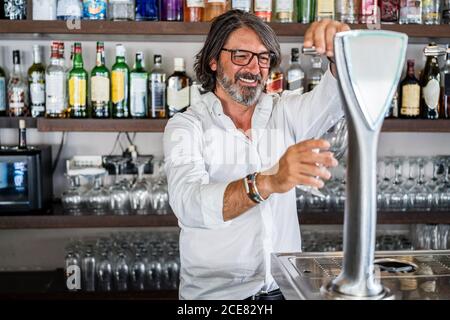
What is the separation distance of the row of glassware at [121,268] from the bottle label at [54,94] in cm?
58

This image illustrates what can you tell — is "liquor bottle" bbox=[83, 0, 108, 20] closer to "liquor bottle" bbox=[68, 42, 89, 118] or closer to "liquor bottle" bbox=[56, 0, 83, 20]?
"liquor bottle" bbox=[56, 0, 83, 20]

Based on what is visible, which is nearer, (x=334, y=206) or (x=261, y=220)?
(x=261, y=220)

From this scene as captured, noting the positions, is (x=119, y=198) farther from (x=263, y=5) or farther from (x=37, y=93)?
(x=263, y=5)

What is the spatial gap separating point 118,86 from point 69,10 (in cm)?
35

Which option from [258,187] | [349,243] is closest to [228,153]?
[258,187]

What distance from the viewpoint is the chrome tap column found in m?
0.94

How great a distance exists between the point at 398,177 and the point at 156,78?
1.12 m

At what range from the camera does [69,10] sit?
2.42 metres

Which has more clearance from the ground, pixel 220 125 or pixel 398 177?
pixel 220 125

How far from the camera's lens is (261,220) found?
172 cm

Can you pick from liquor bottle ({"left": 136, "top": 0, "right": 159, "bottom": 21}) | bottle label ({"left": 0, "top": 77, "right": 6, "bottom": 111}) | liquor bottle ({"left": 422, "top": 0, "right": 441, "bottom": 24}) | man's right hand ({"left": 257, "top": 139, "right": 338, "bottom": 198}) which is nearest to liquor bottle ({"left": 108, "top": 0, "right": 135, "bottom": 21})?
liquor bottle ({"left": 136, "top": 0, "right": 159, "bottom": 21})

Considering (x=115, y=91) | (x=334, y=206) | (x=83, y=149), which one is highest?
(x=115, y=91)

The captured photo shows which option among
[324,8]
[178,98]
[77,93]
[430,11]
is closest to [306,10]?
[324,8]
